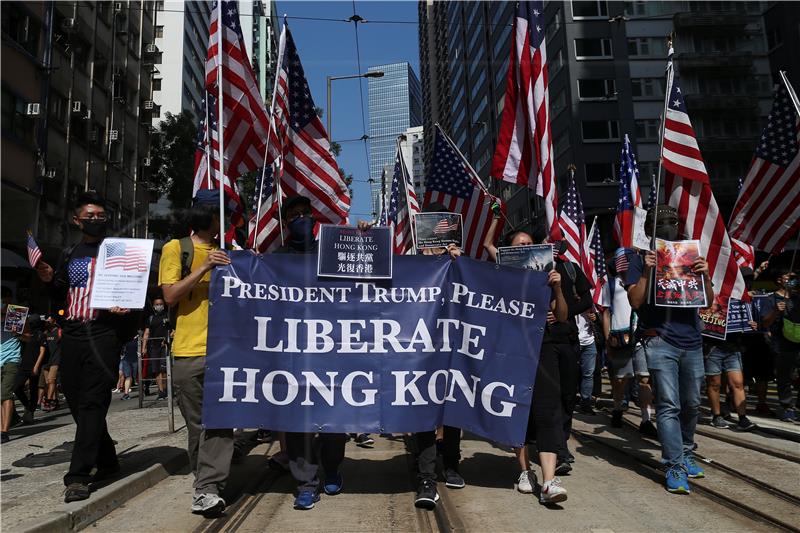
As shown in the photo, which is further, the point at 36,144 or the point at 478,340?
the point at 36,144

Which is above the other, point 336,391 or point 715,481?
point 336,391

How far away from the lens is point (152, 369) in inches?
550

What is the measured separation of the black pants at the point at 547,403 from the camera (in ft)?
16.4

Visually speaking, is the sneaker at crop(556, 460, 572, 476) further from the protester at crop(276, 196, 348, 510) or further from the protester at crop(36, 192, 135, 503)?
the protester at crop(36, 192, 135, 503)

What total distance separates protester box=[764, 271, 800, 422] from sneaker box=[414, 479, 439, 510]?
619cm

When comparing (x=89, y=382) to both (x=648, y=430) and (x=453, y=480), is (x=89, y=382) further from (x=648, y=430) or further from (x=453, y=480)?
(x=648, y=430)

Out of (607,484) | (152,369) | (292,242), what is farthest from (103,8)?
(607,484)

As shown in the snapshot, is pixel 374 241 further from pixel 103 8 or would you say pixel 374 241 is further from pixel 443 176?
pixel 103 8

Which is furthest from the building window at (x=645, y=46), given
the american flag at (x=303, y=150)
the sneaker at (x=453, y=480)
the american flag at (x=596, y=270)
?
the sneaker at (x=453, y=480)

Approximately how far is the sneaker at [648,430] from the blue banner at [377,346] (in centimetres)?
350

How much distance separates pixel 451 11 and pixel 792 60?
53.9 m

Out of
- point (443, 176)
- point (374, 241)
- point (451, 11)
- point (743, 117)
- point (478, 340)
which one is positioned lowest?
point (478, 340)

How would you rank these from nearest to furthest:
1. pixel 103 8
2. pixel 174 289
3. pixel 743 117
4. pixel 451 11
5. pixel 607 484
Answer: pixel 174 289 → pixel 607 484 → pixel 103 8 → pixel 743 117 → pixel 451 11

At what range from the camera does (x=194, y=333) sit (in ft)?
16.2
